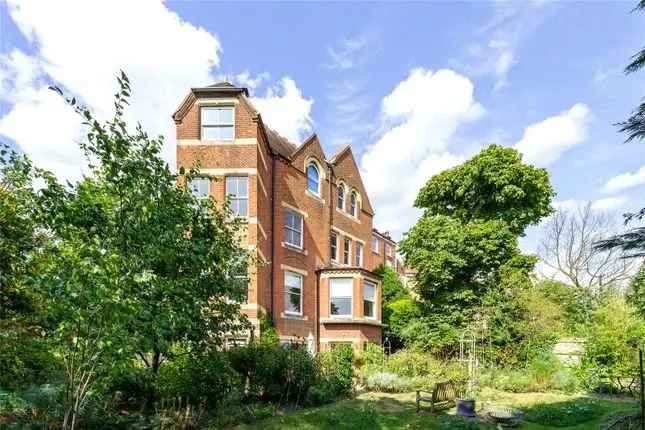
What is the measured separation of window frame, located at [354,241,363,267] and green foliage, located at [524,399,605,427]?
14.9m

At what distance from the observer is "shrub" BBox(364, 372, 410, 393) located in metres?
16.3

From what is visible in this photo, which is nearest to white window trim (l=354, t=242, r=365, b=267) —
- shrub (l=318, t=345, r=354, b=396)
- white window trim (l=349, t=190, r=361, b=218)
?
white window trim (l=349, t=190, r=361, b=218)

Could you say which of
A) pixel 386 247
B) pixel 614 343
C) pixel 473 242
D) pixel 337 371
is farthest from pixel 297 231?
pixel 386 247

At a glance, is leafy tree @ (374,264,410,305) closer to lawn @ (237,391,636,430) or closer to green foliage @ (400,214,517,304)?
green foliage @ (400,214,517,304)

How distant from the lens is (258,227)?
17.5 m

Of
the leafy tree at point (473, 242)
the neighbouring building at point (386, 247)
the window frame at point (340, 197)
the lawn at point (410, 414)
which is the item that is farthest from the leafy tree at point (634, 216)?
the neighbouring building at point (386, 247)

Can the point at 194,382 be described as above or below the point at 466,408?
above

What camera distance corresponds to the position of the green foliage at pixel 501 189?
77.0 ft

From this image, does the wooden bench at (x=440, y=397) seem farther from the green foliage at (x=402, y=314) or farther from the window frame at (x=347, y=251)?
the window frame at (x=347, y=251)

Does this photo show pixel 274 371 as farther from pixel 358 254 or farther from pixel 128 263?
pixel 358 254

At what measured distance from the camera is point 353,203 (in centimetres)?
2734

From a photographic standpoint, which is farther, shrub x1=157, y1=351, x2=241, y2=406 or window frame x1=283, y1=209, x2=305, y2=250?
window frame x1=283, y1=209, x2=305, y2=250

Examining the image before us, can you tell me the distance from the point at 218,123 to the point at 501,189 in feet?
52.0

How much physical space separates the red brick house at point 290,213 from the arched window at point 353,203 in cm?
6
